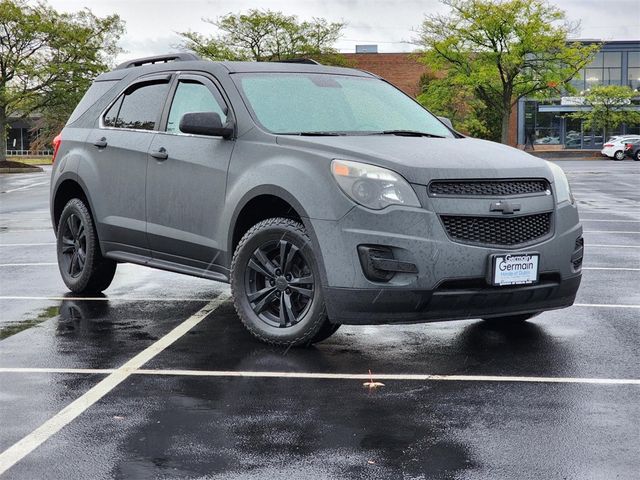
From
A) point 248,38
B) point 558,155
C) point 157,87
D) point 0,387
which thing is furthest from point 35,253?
point 558,155

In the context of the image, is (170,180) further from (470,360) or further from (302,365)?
(470,360)

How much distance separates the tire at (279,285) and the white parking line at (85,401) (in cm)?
68

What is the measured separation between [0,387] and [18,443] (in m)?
1.21

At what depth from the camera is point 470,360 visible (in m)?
6.43

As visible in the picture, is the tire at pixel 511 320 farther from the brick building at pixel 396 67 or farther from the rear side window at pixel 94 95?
the brick building at pixel 396 67

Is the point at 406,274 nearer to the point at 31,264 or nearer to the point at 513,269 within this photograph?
the point at 513,269

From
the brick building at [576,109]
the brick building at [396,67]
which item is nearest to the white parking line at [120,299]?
the brick building at [576,109]

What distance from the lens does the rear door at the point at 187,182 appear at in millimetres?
7184

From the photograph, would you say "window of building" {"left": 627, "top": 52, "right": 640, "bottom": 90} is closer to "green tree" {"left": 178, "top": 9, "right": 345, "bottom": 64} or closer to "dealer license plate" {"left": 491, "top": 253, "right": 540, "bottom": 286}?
"green tree" {"left": 178, "top": 9, "right": 345, "bottom": 64}

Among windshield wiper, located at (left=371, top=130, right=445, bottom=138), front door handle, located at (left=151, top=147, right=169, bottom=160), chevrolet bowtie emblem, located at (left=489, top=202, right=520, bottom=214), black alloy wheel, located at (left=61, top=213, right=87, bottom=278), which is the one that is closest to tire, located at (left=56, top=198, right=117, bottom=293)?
black alloy wheel, located at (left=61, top=213, right=87, bottom=278)

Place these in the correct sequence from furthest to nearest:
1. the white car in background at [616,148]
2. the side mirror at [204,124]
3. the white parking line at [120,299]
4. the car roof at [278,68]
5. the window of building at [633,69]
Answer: the window of building at [633,69]
the white car in background at [616,148]
the white parking line at [120,299]
the car roof at [278,68]
the side mirror at [204,124]

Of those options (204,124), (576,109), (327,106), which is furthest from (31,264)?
(576,109)

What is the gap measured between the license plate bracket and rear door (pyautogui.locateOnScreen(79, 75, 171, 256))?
3.01 metres

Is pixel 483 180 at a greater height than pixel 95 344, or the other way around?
pixel 483 180
